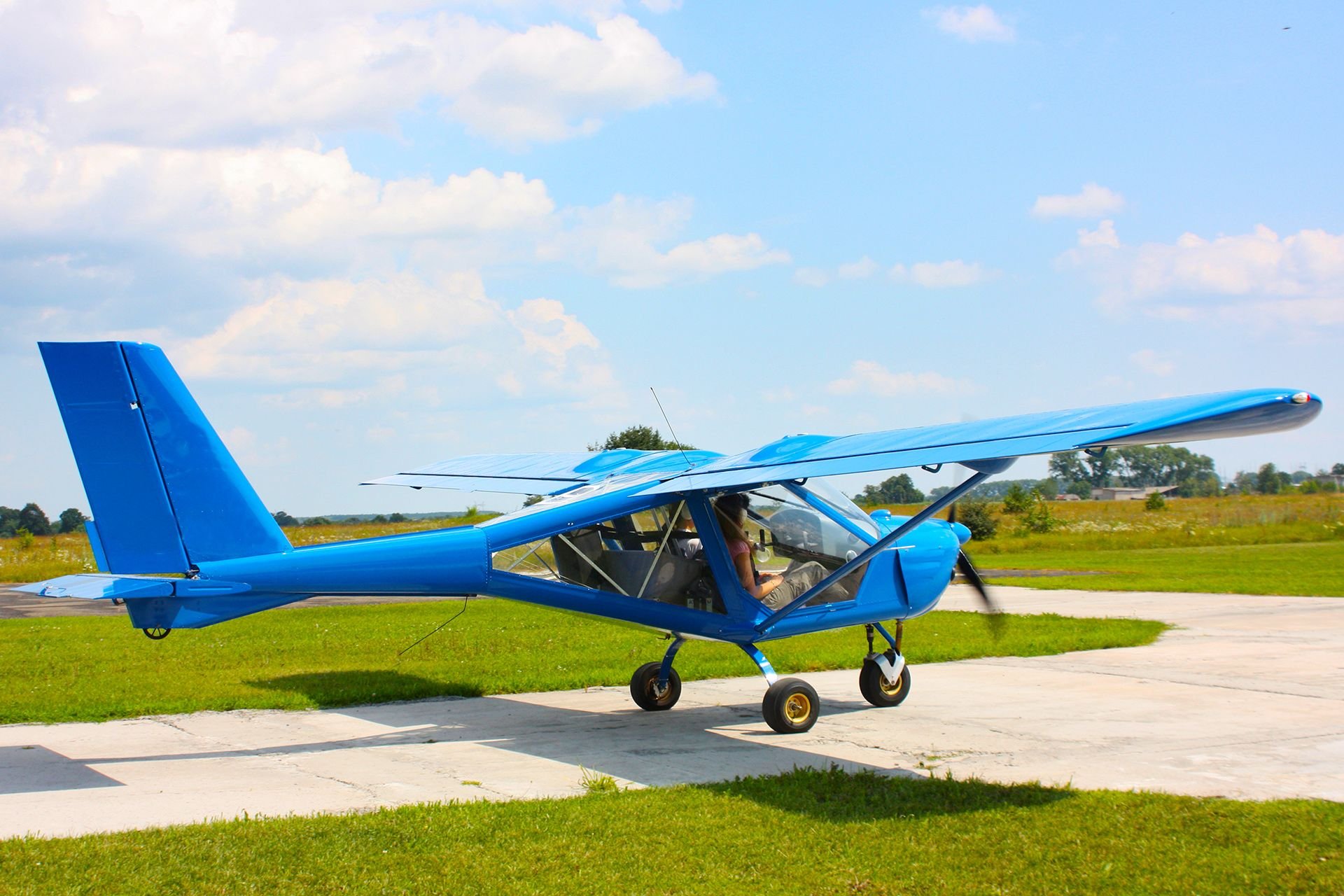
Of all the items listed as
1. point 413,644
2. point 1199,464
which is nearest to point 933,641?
point 413,644

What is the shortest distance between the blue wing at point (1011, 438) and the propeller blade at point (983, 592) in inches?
81.3

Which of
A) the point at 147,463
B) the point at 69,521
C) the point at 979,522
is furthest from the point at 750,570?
the point at 69,521

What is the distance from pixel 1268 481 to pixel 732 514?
4549 inches

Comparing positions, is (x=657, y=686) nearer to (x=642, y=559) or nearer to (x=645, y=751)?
(x=642, y=559)

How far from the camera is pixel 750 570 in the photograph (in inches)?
398

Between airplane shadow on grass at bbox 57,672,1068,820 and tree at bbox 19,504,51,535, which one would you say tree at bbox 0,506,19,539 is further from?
airplane shadow on grass at bbox 57,672,1068,820

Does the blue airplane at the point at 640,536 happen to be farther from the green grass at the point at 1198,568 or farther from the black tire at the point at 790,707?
the green grass at the point at 1198,568

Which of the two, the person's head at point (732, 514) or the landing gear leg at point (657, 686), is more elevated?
the person's head at point (732, 514)

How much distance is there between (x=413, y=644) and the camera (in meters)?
15.5

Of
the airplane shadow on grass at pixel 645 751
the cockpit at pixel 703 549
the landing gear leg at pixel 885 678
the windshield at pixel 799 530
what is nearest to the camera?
the airplane shadow on grass at pixel 645 751

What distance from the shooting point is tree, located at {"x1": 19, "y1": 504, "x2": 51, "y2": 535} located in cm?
8319

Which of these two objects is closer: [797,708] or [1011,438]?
[1011,438]

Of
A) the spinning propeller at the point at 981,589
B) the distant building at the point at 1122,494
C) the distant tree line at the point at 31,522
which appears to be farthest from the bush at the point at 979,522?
the distant tree line at the point at 31,522

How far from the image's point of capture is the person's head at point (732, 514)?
10.1 meters
